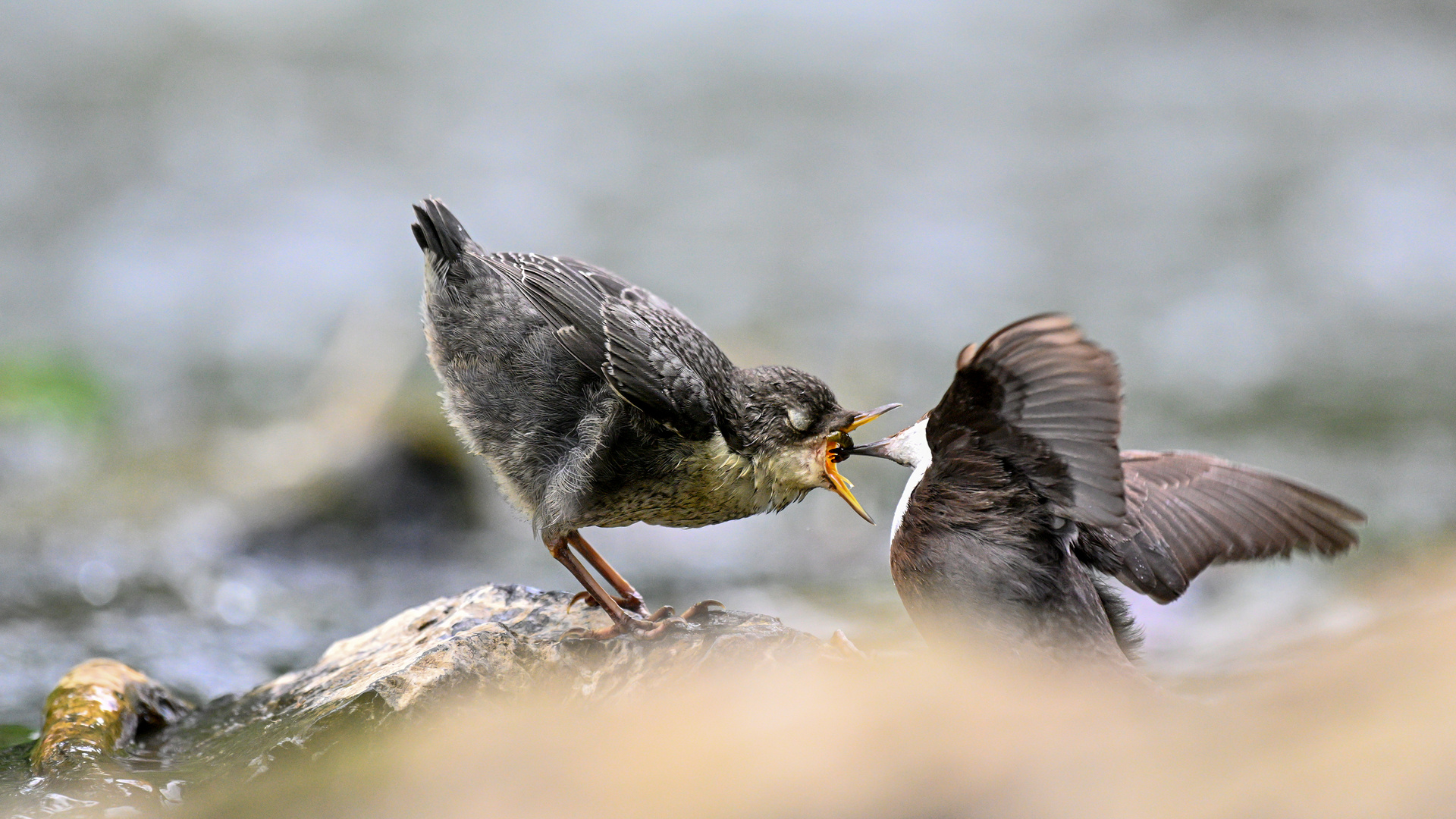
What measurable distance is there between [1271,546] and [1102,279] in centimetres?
816

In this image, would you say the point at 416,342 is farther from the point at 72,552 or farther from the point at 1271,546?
the point at 1271,546

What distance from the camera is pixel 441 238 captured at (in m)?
4.64

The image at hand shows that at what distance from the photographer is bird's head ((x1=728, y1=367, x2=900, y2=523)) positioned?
434 cm

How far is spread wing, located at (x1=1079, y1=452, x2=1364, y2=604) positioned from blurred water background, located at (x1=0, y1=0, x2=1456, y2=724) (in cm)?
163

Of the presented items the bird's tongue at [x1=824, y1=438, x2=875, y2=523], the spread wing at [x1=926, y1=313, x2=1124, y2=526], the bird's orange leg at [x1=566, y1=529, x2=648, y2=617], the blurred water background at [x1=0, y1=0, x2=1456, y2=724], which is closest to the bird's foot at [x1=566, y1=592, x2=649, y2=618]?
the bird's orange leg at [x1=566, y1=529, x2=648, y2=617]

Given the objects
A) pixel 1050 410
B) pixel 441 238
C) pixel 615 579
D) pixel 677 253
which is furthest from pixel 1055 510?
pixel 677 253

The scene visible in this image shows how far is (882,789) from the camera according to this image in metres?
2.54

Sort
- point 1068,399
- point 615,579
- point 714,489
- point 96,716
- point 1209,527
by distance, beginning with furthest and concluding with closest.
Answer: point 615,579 → point 714,489 → point 1209,527 → point 96,716 → point 1068,399

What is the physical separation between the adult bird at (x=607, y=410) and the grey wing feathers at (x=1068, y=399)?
2.84ft

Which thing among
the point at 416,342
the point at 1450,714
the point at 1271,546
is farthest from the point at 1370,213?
the point at 1450,714

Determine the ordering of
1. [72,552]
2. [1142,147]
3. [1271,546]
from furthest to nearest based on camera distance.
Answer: [1142,147], [72,552], [1271,546]

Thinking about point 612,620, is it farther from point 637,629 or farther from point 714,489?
point 714,489

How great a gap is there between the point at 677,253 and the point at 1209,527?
853 cm

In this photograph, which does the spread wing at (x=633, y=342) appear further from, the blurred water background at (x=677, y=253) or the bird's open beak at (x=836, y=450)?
the blurred water background at (x=677, y=253)
